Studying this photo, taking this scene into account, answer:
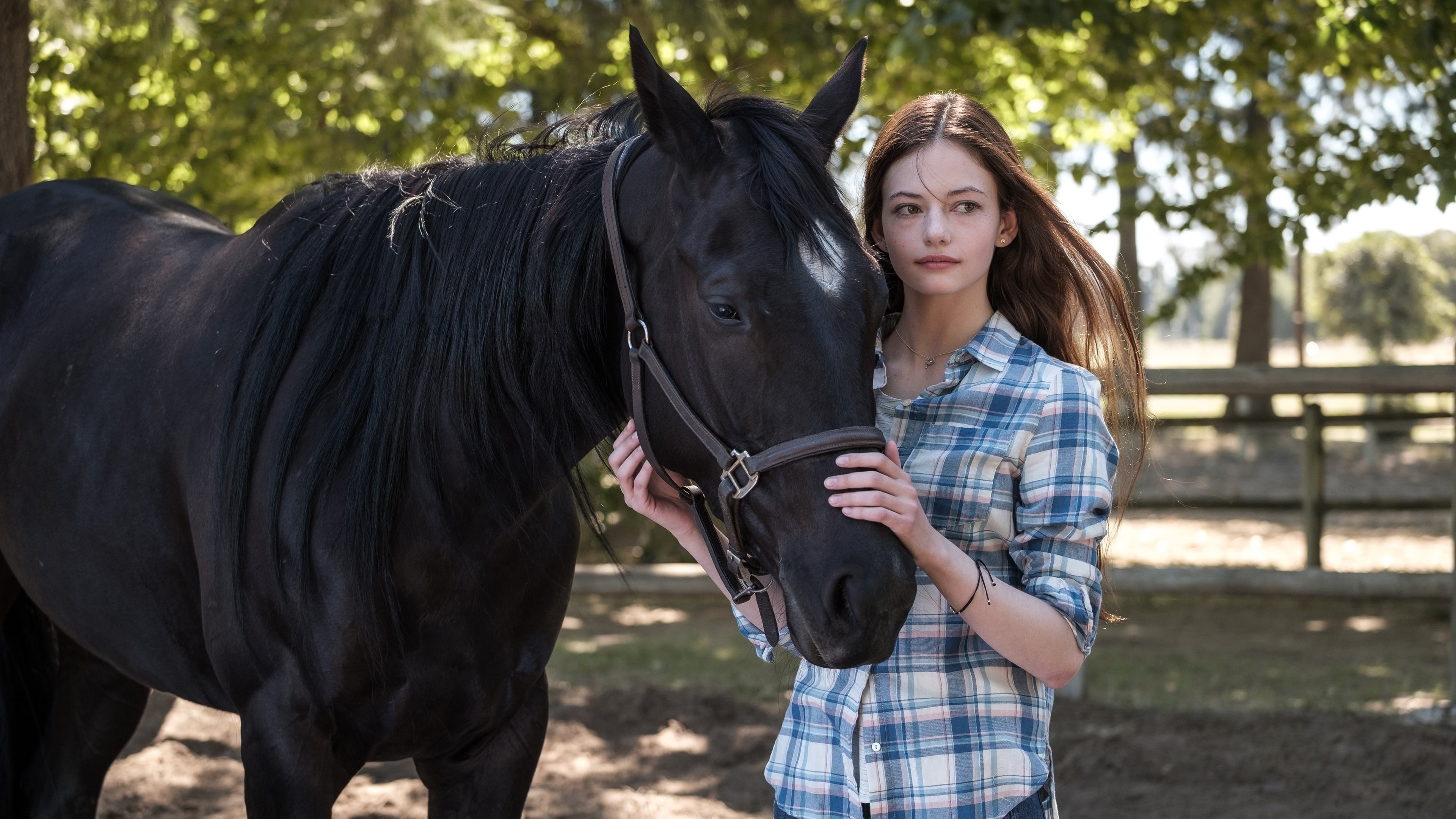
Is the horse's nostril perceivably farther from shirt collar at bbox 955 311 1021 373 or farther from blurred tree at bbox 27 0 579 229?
blurred tree at bbox 27 0 579 229

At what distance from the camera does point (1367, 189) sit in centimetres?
512

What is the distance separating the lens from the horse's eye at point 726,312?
156 cm

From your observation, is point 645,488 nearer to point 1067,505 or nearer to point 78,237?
point 1067,505

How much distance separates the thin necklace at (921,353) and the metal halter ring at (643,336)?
500 mm

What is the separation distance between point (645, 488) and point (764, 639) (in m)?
0.33

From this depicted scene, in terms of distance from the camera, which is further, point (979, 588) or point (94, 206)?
point (94, 206)

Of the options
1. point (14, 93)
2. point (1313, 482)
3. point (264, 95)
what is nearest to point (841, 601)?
point (14, 93)

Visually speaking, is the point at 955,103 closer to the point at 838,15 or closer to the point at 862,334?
the point at 862,334

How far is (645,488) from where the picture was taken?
1.80m

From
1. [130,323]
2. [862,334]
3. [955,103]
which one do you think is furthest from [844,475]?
[130,323]

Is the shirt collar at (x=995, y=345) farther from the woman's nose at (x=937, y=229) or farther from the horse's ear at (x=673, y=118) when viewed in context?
the horse's ear at (x=673, y=118)

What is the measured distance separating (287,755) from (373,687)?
177 millimetres

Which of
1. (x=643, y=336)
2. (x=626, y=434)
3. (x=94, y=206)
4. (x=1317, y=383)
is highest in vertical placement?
(x=1317, y=383)

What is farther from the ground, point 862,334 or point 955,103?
point 955,103
